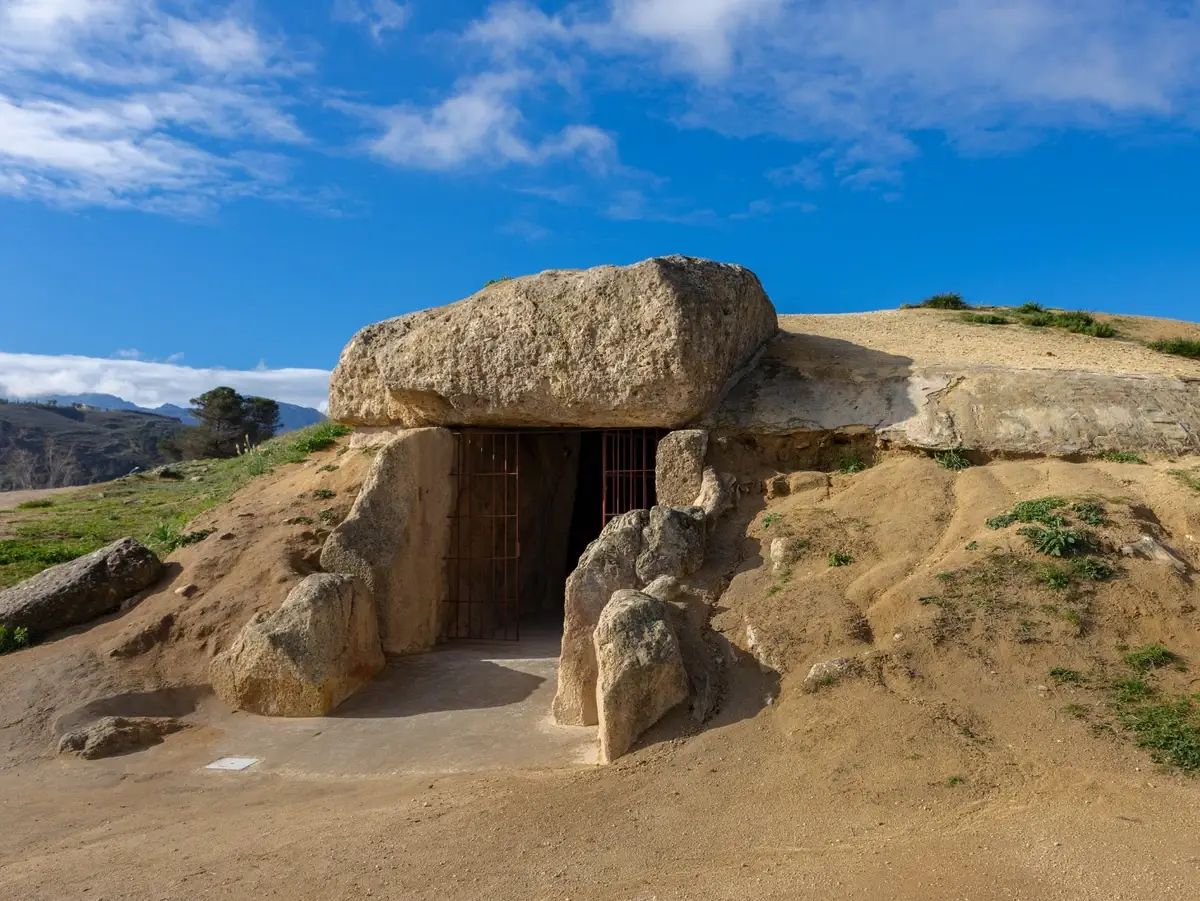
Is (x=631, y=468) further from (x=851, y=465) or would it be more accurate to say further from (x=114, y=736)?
(x=114, y=736)

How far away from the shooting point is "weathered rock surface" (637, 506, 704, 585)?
7926 millimetres

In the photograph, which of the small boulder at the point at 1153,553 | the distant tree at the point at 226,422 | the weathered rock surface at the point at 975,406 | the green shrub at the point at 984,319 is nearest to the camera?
the small boulder at the point at 1153,553

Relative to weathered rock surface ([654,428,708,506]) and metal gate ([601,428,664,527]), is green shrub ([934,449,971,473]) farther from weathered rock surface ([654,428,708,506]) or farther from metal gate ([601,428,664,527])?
metal gate ([601,428,664,527])

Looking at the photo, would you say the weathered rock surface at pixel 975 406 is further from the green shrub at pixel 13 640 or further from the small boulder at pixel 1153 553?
the green shrub at pixel 13 640

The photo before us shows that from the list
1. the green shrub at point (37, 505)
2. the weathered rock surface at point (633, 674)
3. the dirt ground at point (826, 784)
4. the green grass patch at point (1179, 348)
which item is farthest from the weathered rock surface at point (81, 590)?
the green grass patch at point (1179, 348)

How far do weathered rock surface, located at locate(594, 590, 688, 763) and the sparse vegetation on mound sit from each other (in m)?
6.31

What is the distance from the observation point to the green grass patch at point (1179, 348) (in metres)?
12.9

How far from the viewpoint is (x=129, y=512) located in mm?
17641

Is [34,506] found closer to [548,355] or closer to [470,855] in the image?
[548,355]

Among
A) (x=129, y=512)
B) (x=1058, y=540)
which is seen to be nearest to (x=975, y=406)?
(x=1058, y=540)

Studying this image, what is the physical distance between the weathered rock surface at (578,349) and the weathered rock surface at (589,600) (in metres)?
1.23

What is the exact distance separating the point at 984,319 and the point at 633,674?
10.5 meters

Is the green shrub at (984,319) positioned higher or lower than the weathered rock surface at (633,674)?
higher

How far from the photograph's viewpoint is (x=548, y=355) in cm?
988
